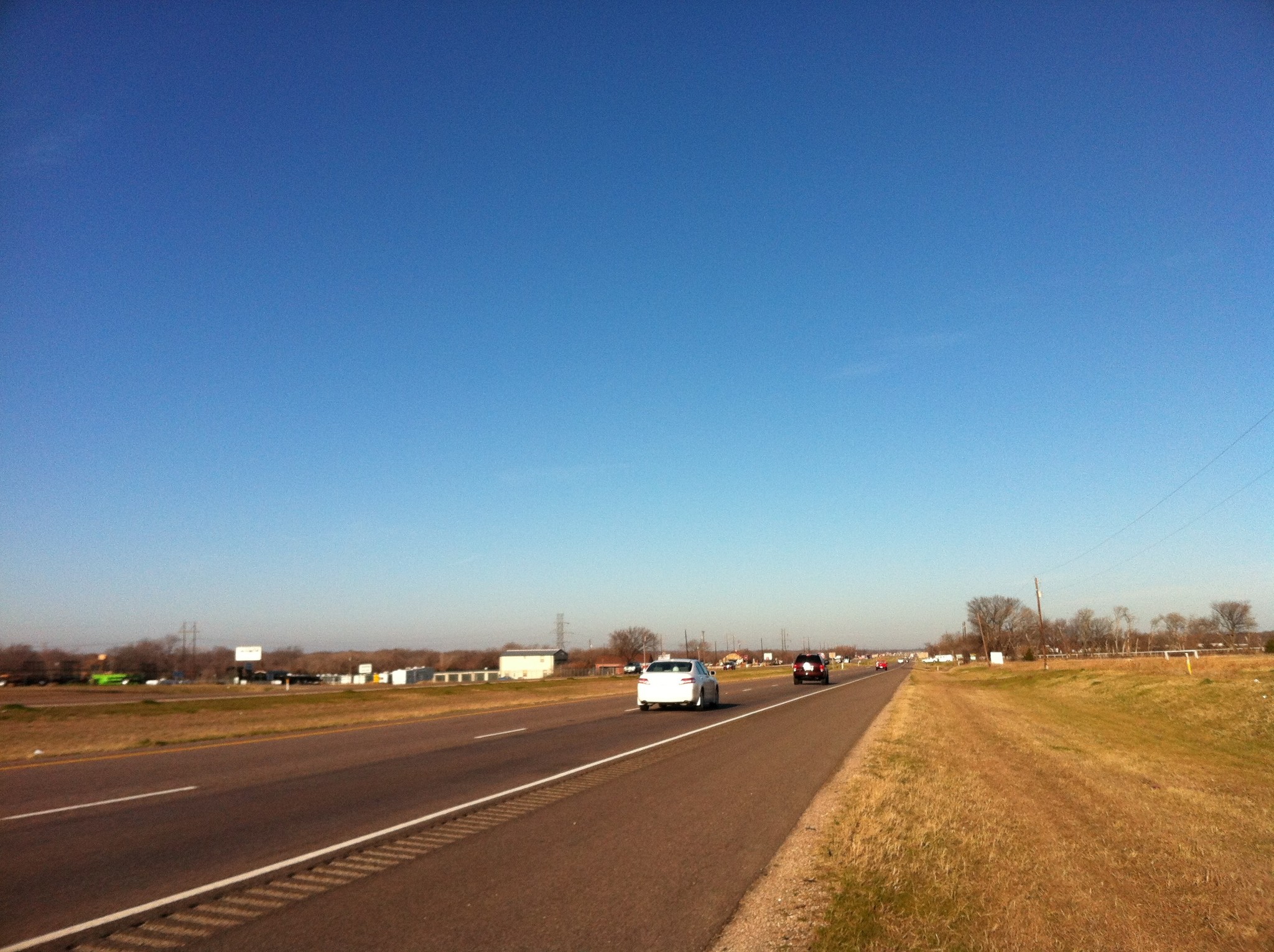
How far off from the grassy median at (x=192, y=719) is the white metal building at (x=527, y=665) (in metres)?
91.5

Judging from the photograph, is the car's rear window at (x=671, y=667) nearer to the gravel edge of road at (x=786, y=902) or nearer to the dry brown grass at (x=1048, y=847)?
the dry brown grass at (x=1048, y=847)

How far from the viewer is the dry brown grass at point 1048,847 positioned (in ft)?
18.0

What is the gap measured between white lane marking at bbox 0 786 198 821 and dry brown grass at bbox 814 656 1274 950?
A: 8.74 m

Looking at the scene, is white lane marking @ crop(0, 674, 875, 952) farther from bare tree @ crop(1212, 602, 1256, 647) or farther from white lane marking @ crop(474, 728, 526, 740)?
bare tree @ crop(1212, 602, 1256, 647)

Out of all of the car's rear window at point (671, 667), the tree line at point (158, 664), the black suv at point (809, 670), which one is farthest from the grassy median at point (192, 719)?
the tree line at point (158, 664)

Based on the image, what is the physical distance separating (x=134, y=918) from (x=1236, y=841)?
33.8 ft

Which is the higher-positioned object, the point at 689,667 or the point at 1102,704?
the point at 689,667

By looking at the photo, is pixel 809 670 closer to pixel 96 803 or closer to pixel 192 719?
pixel 192 719

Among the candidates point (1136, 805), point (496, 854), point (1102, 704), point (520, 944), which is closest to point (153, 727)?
point (496, 854)

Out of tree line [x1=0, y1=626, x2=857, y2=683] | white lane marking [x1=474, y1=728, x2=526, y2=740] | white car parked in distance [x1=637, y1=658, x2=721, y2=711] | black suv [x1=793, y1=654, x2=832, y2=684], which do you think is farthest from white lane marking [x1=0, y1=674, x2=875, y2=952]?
tree line [x1=0, y1=626, x2=857, y2=683]

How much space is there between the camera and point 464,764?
13.5 meters

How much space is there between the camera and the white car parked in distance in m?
25.7

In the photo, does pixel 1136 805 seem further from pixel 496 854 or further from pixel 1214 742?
pixel 1214 742

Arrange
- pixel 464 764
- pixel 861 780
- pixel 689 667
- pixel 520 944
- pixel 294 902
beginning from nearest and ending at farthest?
pixel 520 944, pixel 294 902, pixel 861 780, pixel 464 764, pixel 689 667
